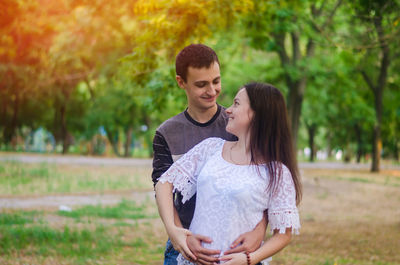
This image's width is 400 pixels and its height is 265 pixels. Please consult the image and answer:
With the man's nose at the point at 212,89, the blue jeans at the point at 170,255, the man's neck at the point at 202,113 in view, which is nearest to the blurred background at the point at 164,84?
the man's neck at the point at 202,113

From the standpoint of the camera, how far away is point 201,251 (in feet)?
7.94

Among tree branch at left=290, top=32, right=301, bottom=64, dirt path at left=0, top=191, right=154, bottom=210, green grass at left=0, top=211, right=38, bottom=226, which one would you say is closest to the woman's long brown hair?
green grass at left=0, top=211, right=38, bottom=226

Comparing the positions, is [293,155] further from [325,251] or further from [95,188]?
[95,188]

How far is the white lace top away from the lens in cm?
240

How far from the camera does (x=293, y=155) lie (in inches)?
99.5

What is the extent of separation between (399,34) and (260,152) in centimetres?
797

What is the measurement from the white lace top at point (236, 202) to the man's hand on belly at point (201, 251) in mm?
39

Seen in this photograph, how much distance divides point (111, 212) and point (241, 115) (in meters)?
8.78

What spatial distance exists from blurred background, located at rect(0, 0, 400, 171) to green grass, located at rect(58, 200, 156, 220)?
7.27ft

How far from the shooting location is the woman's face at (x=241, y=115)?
2.55m

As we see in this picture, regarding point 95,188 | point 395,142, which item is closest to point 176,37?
point 95,188

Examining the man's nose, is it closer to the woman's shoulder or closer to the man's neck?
the man's neck

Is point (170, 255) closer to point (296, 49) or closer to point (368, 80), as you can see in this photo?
point (296, 49)

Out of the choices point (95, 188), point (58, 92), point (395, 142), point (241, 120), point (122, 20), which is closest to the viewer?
point (241, 120)
